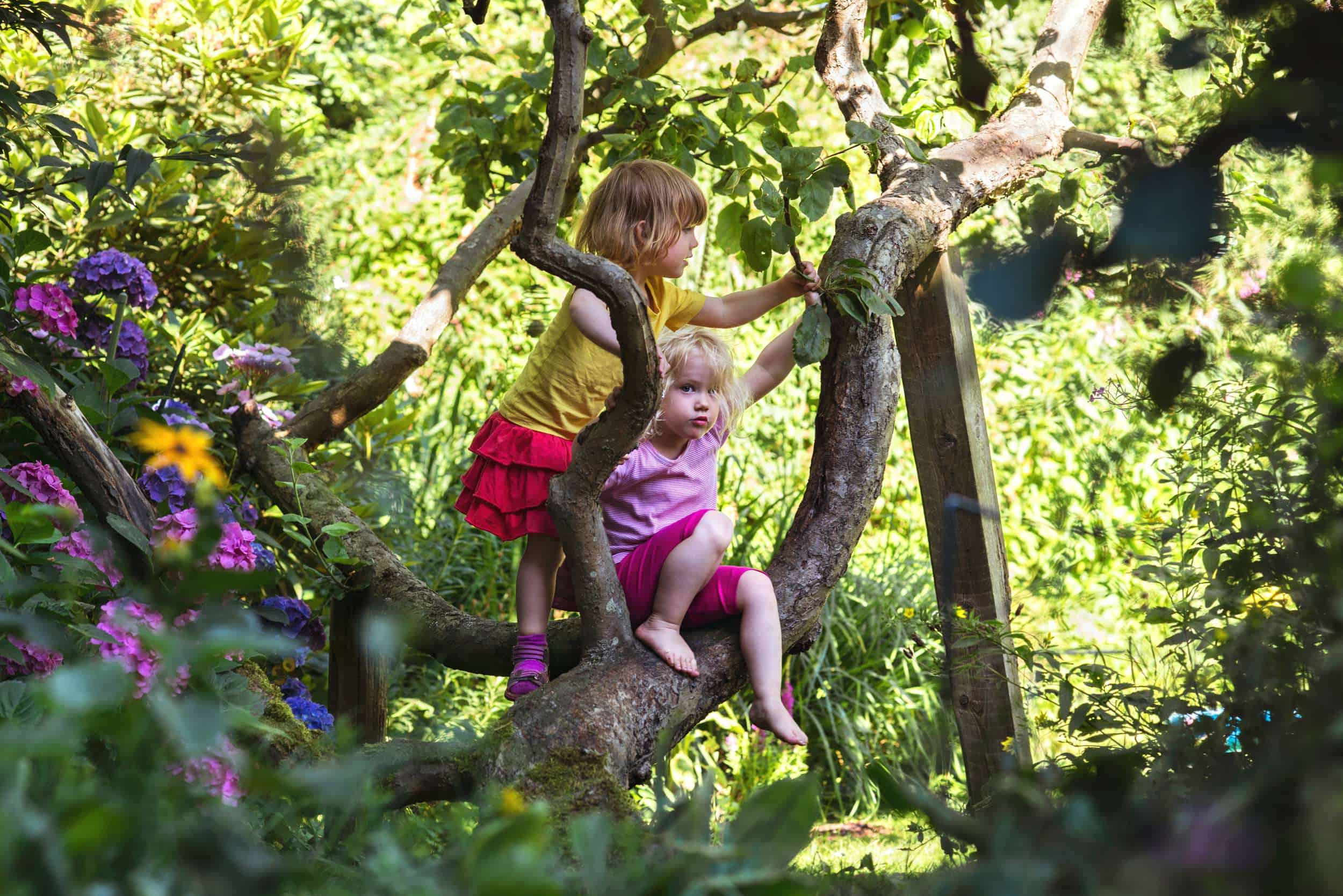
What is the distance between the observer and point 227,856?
50cm

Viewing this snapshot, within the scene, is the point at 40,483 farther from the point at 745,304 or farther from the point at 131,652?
the point at 745,304

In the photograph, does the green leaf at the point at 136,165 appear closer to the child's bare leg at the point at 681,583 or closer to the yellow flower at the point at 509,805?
the child's bare leg at the point at 681,583

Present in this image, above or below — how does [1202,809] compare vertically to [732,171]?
below

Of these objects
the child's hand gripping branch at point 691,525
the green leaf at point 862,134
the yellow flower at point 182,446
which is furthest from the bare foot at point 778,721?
the yellow flower at point 182,446

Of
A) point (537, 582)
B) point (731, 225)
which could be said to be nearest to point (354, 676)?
point (537, 582)

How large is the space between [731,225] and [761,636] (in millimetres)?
812

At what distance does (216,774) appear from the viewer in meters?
0.83

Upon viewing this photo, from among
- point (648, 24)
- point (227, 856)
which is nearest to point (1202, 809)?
point (227, 856)

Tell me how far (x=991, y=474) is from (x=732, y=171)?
4.04 ft

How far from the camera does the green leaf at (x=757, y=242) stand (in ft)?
5.65

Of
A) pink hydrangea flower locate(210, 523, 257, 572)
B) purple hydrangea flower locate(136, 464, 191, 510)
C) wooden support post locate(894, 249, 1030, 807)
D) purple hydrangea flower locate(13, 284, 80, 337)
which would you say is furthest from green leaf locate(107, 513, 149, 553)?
wooden support post locate(894, 249, 1030, 807)

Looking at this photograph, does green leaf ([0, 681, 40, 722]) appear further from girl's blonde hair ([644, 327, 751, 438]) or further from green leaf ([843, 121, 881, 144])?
green leaf ([843, 121, 881, 144])

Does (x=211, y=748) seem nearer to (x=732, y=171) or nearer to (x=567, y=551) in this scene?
(x=567, y=551)

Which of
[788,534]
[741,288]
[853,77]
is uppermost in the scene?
[741,288]
